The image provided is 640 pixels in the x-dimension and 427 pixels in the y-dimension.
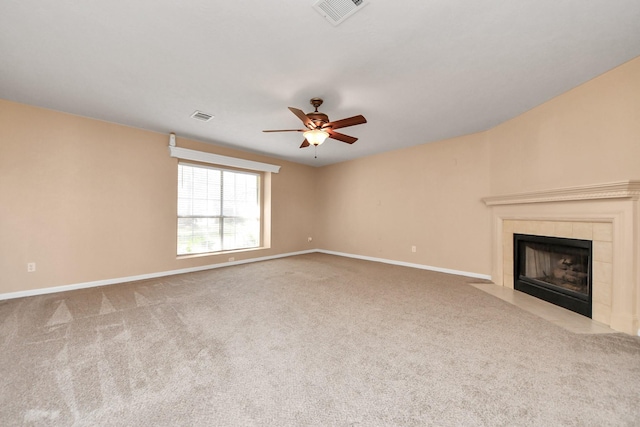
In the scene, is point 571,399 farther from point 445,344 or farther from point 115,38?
point 115,38

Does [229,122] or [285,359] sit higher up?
[229,122]

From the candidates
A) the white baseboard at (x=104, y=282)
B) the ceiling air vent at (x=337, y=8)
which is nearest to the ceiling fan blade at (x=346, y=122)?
the ceiling air vent at (x=337, y=8)

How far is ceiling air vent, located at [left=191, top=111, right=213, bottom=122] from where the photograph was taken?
11.1 feet

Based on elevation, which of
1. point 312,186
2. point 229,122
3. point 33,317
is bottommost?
point 33,317

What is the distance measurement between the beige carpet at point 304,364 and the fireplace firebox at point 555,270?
0.58m

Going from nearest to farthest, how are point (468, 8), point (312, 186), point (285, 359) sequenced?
point (468, 8) → point (285, 359) → point (312, 186)

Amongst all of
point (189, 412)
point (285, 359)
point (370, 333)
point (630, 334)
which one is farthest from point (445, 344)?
point (189, 412)

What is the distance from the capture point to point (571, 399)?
4.64 ft

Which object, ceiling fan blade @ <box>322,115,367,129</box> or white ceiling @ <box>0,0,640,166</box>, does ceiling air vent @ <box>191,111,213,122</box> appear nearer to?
white ceiling @ <box>0,0,640,166</box>

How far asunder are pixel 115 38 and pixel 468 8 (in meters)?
2.71

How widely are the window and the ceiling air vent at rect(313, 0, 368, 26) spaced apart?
12.8 ft

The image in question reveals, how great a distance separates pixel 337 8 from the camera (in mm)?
1652

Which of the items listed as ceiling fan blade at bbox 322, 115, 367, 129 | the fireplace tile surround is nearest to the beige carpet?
the fireplace tile surround

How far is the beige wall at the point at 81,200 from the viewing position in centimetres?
307
